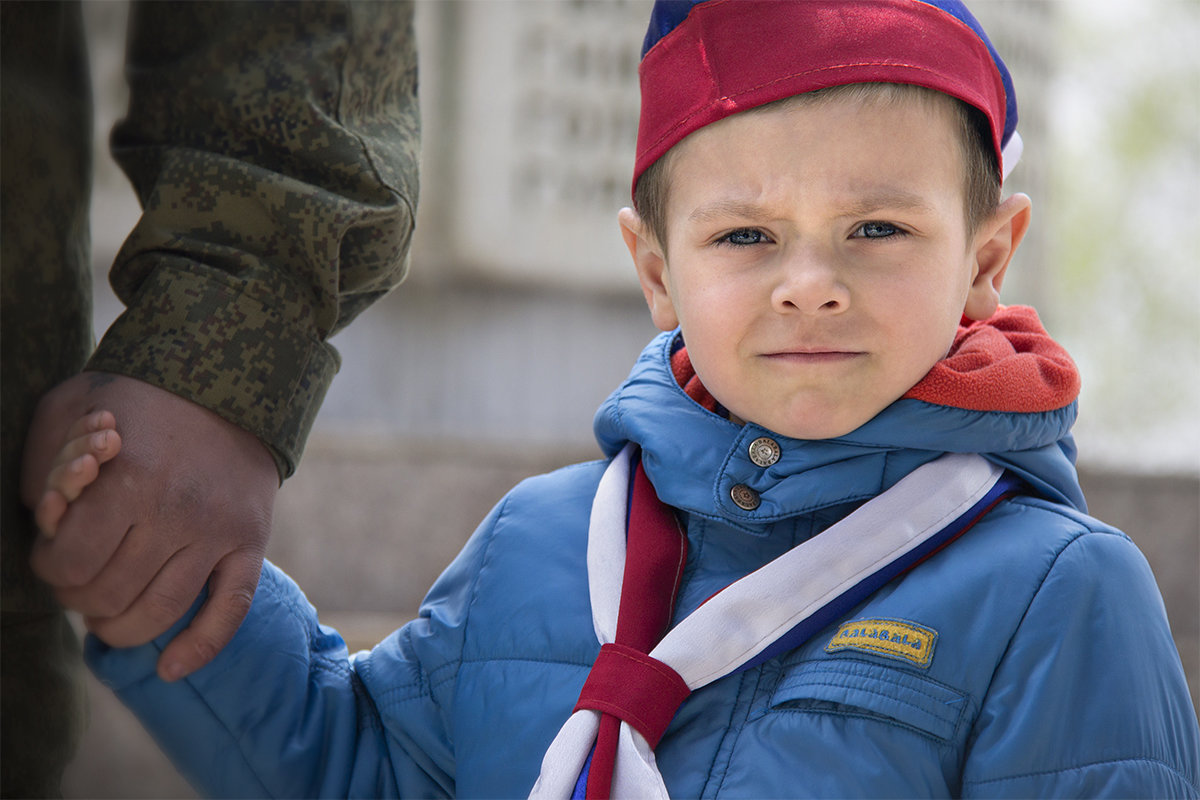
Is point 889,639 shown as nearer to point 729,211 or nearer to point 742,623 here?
point 742,623

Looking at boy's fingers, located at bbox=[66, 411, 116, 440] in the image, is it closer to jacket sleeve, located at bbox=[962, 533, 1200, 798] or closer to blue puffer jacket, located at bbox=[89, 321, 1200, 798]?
blue puffer jacket, located at bbox=[89, 321, 1200, 798]

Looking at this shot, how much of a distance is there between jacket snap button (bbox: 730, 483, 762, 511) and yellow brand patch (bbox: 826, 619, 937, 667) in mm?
171

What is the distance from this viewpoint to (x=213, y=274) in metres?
1.39

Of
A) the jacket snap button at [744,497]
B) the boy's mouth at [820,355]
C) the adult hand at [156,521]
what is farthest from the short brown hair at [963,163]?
the adult hand at [156,521]

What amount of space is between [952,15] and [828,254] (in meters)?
0.32

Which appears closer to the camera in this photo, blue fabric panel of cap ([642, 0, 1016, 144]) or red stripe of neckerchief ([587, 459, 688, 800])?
red stripe of neckerchief ([587, 459, 688, 800])

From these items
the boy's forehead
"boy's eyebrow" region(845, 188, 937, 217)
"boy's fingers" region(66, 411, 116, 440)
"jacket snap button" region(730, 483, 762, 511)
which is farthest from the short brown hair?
"boy's fingers" region(66, 411, 116, 440)

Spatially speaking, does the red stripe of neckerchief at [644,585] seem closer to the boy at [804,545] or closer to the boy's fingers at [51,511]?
the boy at [804,545]

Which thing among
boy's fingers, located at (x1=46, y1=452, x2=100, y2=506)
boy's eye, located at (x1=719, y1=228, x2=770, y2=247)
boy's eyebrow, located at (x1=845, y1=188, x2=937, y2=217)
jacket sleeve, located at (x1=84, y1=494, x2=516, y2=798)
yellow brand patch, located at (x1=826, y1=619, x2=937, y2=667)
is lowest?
jacket sleeve, located at (x1=84, y1=494, x2=516, y2=798)

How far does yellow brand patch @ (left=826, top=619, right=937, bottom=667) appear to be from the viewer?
1.16m

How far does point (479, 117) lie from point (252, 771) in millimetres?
4064

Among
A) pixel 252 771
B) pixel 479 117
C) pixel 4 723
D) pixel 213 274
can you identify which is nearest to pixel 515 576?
pixel 252 771

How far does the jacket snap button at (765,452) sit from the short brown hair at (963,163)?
299mm

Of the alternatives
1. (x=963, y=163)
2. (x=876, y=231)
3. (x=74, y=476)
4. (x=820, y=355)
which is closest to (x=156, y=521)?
(x=74, y=476)
